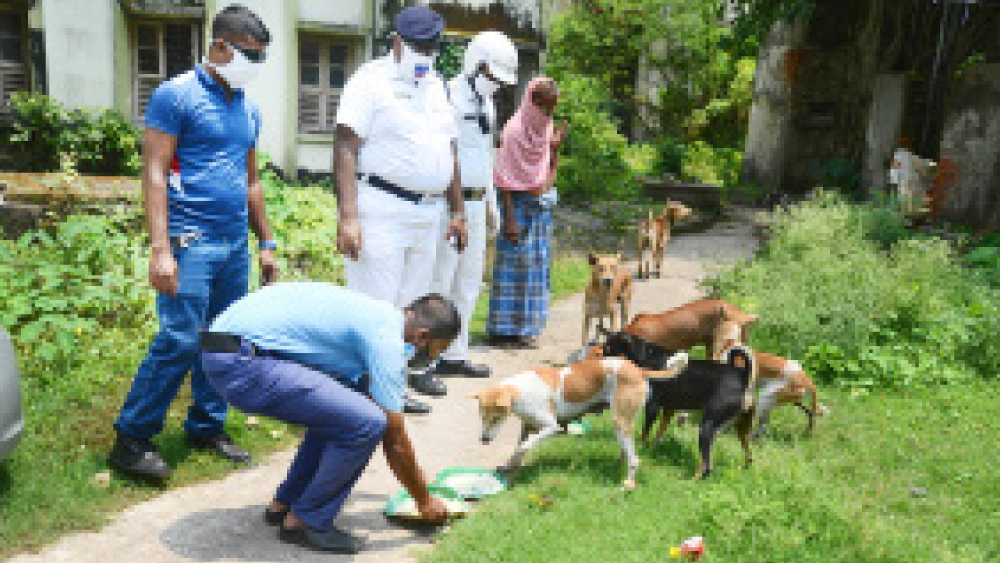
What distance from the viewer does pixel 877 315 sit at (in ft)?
23.3

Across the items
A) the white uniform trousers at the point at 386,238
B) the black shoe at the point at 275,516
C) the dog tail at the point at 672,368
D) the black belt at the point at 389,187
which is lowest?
the black shoe at the point at 275,516

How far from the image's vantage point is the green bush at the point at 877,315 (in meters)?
6.64

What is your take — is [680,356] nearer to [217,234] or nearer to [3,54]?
[217,234]

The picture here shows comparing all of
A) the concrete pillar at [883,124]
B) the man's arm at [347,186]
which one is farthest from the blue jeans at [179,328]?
the concrete pillar at [883,124]

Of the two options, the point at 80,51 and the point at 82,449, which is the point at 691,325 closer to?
the point at 82,449

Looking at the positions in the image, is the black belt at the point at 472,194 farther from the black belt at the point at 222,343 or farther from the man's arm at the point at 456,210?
the black belt at the point at 222,343

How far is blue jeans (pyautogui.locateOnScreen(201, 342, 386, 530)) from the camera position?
361 centimetres

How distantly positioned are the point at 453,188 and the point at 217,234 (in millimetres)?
1872

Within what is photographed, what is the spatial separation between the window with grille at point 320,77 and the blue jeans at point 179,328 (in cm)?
1055

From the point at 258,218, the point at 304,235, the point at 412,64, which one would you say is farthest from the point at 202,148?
the point at 304,235

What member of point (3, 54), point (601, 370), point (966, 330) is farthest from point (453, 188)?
point (3, 54)

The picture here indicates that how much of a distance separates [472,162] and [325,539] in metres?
3.18

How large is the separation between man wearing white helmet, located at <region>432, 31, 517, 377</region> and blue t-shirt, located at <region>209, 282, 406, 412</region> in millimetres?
2211

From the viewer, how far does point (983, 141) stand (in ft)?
39.2
